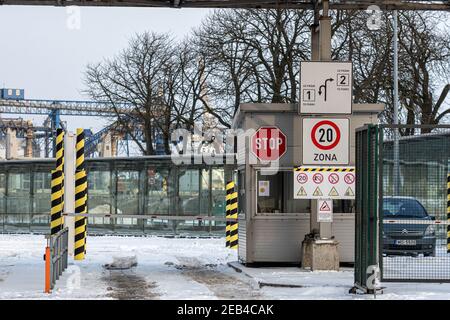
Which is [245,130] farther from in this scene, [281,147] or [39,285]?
[39,285]

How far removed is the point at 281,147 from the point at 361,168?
4.49m

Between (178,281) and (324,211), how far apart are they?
3.04m

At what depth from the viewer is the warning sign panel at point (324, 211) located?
17156 millimetres

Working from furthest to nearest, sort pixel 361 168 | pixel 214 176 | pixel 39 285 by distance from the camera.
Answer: pixel 214 176
pixel 39 285
pixel 361 168

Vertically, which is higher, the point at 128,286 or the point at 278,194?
the point at 278,194

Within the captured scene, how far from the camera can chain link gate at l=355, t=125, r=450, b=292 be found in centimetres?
1359

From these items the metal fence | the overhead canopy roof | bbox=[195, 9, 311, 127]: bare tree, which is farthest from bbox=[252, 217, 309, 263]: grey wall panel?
bbox=[195, 9, 311, 127]: bare tree

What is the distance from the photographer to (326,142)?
1694 centimetres

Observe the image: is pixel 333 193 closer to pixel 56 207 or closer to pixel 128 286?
pixel 128 286

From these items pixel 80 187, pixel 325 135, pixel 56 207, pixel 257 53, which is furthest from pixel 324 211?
pixel 257 53

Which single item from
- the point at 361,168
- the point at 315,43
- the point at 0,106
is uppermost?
the point at 0,106

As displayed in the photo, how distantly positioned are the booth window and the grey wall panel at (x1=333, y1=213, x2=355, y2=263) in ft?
2.05
